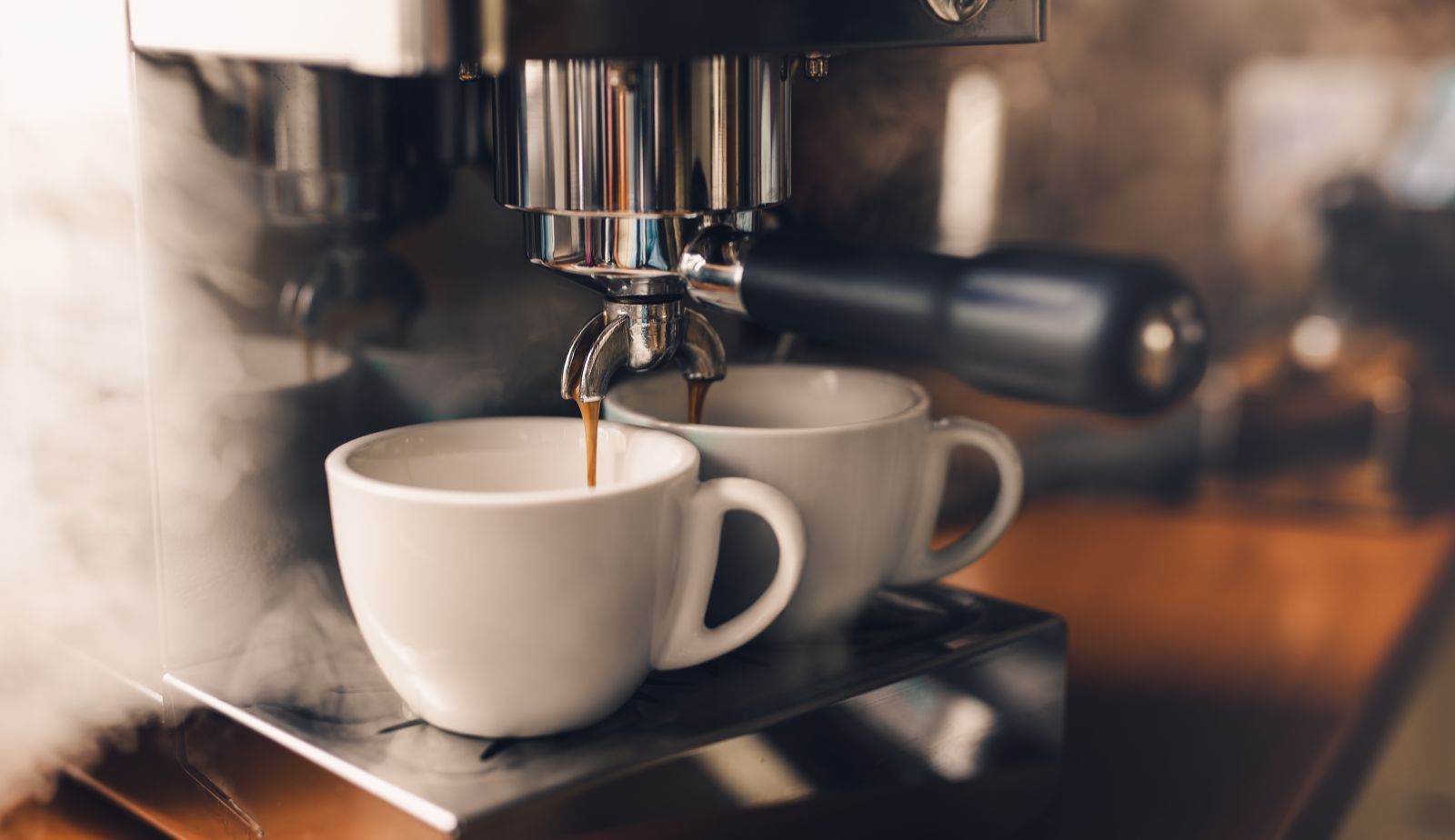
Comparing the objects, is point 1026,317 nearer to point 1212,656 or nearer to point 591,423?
point 591,423

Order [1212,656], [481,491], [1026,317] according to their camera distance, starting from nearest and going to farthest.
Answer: [1026,317], [481,491], [1212,656]

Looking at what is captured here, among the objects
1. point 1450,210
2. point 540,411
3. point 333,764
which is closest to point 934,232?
point 540,411

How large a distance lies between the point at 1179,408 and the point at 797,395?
8.4 inches

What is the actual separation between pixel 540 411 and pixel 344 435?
0.06m

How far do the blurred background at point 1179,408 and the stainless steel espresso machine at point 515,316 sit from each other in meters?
0.02

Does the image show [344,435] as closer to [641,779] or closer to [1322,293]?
[641,779]

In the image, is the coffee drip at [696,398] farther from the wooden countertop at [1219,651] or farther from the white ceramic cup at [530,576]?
the wooden countertop at [1219,651]

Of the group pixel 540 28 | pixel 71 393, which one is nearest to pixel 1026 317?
pixel 540 28

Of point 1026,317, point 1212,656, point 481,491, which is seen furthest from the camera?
point 1212,656

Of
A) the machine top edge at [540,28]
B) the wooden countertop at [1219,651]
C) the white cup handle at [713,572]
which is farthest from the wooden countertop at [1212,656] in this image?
the machine top edge at [540,28]

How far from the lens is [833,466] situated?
0.33 m

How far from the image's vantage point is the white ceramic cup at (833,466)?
1.08 ft

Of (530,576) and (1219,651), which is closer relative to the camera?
(530,576)

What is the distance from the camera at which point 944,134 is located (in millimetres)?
560
